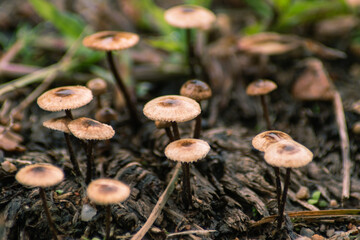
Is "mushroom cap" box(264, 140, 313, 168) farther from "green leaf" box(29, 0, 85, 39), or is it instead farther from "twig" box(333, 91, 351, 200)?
"green leaf" box(29, 0, 85, 39)

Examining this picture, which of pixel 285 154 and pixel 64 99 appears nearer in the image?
pixel 285 154

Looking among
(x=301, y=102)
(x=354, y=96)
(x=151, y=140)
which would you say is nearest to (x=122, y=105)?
(x=151, y=140)

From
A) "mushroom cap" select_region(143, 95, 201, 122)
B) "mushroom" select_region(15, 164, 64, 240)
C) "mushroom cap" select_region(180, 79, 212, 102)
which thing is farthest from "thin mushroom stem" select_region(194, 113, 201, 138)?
"mushroom" select_region(15, 164, 64, 240)

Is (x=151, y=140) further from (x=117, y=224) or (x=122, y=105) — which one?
(x=117, y=224)

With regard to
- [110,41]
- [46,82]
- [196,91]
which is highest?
[110,41]

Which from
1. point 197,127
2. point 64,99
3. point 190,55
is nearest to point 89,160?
point 64,99

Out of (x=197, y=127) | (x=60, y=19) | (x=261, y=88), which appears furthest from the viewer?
(x=60, y=19)

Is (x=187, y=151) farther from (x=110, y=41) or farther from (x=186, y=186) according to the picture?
(x=110, y=41)
